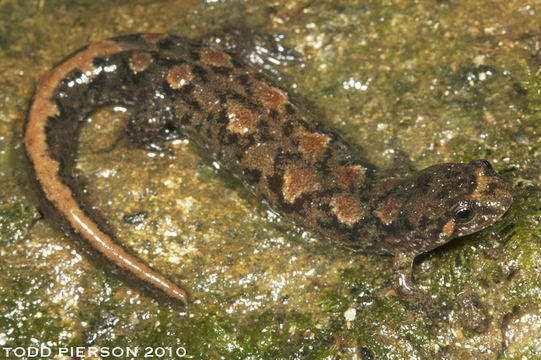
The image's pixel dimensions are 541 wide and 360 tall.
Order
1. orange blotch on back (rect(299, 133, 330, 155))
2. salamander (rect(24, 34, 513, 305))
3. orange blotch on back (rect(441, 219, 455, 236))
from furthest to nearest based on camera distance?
orange blotch on back (rect(299, 133, 330, 155))
salamander (rect(24, 34, 513, 305))
orange blotch on back (rect(441, 219, 455, 236))

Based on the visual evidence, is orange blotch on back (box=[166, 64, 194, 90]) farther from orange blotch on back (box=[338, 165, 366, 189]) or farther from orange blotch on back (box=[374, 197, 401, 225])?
orange blotch on back (box=[374, 197, 401, 225])

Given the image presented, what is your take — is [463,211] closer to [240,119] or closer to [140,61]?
[240,119]

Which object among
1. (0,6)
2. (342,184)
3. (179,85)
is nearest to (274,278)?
(342,184)

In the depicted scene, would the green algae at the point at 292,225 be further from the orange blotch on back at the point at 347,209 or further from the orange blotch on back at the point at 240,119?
the orange blotch on back at the point at 240,119

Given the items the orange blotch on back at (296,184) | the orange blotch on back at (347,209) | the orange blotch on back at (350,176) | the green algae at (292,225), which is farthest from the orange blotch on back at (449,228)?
the orange blotch on back at (296,184)

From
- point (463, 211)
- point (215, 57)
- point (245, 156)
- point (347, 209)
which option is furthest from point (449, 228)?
point (215, 57)

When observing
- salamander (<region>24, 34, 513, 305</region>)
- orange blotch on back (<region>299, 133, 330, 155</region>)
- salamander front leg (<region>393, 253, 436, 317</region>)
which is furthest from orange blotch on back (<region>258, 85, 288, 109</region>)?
salamander front leg (<region>393, 253, 436, 317</region>)
